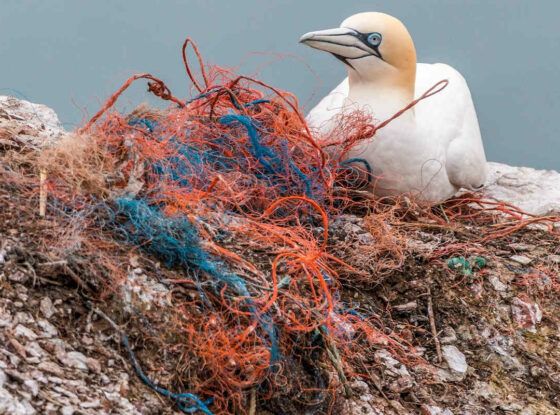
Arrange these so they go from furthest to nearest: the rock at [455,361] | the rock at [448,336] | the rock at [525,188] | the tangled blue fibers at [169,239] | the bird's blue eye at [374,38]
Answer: the rock at [525,188] < the bird's blue eye at [374,38] < the rock at [448,336] < the rock at [455,361] < the tangled blue fibers at [169,239]

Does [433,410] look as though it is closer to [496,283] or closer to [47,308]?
[496,283]

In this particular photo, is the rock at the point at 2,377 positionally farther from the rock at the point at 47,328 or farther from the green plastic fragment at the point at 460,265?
the green plastic fragment at the point at 460,265

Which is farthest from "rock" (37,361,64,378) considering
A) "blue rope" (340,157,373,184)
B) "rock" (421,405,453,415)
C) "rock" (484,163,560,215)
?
"rock" (484,163,560,215)

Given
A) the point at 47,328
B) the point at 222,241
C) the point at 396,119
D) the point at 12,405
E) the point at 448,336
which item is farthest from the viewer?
the point at 396,119

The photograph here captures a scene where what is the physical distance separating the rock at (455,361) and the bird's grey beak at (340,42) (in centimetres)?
195

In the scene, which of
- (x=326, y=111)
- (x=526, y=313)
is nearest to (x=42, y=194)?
(x=326, y=111)

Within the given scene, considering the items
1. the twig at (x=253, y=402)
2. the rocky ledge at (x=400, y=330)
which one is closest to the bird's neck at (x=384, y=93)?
the rocky ledge at (x=400, y=330)

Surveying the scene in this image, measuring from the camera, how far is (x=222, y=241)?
3.50 m

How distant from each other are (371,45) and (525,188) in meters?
2.44

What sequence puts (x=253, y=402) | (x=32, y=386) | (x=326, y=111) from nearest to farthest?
(x=32, y=386) → (x=253, y=402) → (x=326, y=111)

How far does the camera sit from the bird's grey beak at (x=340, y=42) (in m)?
Result: 4.58

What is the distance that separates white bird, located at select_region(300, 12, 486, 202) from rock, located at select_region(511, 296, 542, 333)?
40.8 inches

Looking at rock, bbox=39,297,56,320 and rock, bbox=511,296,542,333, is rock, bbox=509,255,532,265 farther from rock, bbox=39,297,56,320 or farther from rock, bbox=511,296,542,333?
rock, bbox=39,297,56,320

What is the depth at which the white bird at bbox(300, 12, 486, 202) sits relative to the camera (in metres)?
4.67
